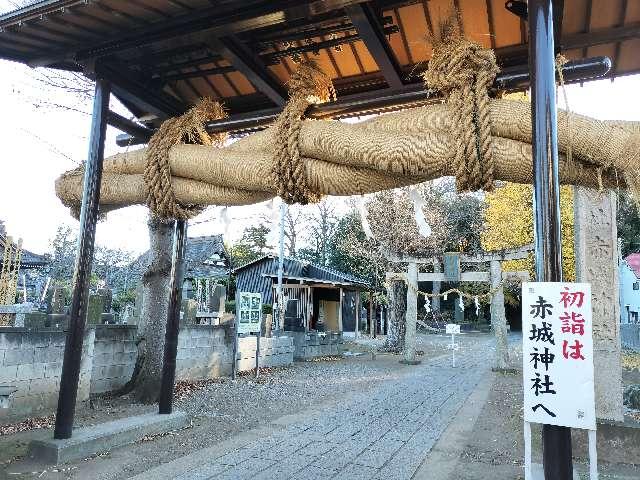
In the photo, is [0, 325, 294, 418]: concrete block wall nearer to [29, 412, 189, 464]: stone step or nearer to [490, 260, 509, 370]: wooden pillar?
[29, 412, 189, 464]: stone step

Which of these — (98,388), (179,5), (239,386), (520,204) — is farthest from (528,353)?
(520,204)

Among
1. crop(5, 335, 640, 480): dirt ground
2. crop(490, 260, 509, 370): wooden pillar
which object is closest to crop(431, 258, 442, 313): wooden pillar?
crop(490, 260, 509, 370): wooden pillar

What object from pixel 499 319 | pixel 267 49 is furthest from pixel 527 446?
pixel 499 319

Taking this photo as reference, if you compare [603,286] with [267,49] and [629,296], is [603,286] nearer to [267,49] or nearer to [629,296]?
[267,49]

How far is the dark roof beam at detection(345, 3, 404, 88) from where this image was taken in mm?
2896

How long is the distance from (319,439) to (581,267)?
3929mm

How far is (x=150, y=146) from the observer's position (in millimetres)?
2943

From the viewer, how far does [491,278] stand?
1508cm

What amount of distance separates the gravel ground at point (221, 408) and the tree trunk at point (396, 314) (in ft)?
12.0

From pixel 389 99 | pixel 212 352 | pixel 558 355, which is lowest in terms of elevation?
pixel 212 352

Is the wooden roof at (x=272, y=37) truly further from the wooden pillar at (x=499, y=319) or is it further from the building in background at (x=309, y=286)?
the building in background at (x=309, y=286)

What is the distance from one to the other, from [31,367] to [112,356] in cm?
186

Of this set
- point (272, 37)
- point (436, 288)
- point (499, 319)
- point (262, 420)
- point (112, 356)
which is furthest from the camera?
point (436, 288)

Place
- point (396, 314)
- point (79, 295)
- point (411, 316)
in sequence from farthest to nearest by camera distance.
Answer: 1. point (396, 314)
2. point (411, 316)
3. point (79, 295)
